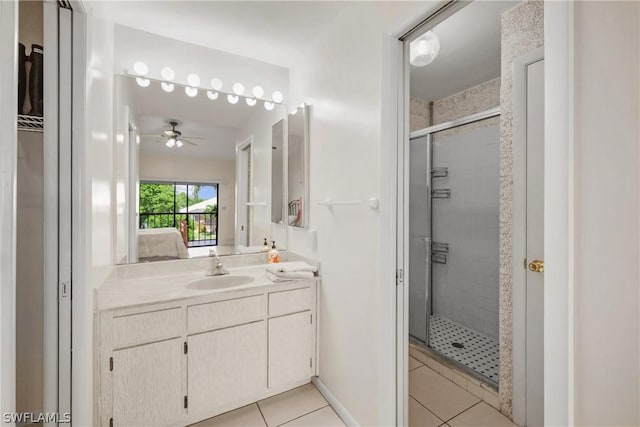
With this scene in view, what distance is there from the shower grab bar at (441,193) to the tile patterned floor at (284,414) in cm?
215

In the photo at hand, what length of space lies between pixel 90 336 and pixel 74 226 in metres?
0.50

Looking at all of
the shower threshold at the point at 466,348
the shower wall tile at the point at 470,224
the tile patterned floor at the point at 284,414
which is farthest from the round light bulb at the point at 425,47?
the tile patterned floor at the point at 284,414

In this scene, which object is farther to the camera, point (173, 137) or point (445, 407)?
point (173, 137)

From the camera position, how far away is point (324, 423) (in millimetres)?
1710

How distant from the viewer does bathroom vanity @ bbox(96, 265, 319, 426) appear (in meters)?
1.42

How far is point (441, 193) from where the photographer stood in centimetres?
296

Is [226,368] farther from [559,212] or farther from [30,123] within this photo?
[559,212]

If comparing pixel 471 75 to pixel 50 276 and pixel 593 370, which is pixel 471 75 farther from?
pixel 50 276

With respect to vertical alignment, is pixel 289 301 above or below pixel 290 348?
above

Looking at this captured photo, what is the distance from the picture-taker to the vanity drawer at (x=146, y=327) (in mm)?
1418

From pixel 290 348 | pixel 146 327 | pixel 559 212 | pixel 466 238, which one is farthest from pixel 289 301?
pixel 466 238

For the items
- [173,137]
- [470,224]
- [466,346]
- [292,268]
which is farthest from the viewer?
[470,224]

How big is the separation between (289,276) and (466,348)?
180 centimetres

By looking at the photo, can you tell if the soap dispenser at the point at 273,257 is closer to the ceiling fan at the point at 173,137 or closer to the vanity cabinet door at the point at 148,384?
the vanity cabinet door at the point at 148,384
